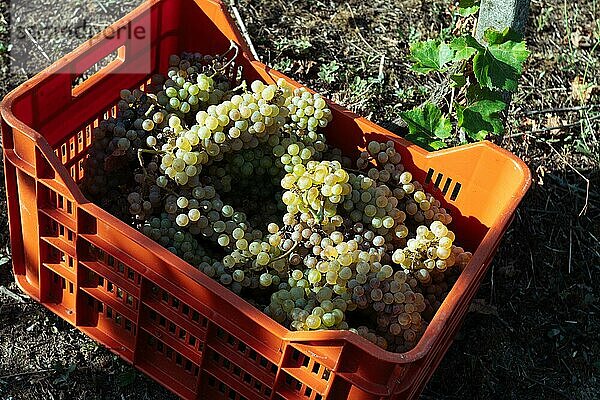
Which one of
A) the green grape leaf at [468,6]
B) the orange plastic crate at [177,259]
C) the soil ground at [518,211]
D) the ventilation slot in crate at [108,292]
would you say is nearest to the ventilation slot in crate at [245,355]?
the orange plastic crate at [177,259]

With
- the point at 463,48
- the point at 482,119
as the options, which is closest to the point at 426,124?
the point at 482,119

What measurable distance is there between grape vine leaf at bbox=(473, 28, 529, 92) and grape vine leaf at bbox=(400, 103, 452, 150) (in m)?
0.22

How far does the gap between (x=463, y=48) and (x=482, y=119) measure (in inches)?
9.5

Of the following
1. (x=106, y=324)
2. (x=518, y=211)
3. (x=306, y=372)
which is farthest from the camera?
(x=518, y=211)

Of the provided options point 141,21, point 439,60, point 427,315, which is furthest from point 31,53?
point 427,315

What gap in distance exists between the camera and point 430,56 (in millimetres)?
2475

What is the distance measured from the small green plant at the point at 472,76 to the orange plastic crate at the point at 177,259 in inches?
7.9

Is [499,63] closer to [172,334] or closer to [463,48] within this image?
[463,48]

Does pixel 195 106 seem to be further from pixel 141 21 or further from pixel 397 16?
pixel 397 16

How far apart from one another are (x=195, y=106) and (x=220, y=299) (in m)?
0.67

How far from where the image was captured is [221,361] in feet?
6.86

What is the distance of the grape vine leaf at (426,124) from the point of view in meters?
2.52

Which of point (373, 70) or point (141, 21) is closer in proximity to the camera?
point (141, 21)

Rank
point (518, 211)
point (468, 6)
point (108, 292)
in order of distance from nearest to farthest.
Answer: point (108, 292)
point (468, 6)
point (518, 211)
